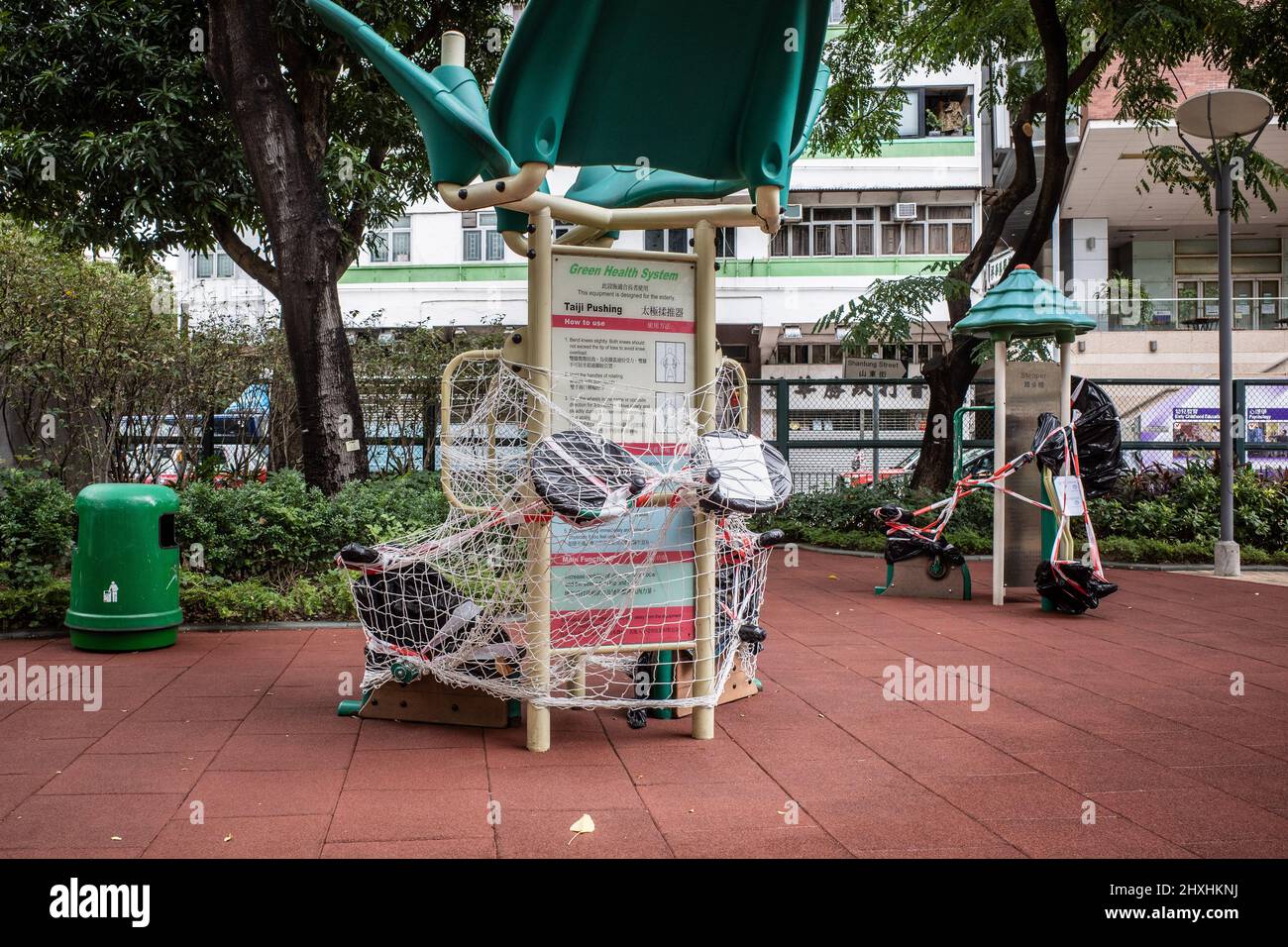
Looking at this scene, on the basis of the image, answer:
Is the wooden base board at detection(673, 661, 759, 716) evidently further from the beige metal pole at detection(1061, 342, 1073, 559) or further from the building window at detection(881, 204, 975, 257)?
the building window at detection(881, 204, 975, 257)

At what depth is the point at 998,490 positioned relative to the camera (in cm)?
920

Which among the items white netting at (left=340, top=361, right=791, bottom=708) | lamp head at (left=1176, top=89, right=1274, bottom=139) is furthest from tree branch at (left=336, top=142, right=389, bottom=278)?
lamp head at (left=1176, top=89, right=1274, bottom=139)

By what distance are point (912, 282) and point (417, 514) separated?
304 inches

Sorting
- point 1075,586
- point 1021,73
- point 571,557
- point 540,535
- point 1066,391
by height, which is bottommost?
point 1075,586

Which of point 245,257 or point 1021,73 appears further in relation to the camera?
point 1021,73

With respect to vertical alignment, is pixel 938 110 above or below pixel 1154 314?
above

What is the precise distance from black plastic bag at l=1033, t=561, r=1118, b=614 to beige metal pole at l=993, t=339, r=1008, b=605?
656 mm

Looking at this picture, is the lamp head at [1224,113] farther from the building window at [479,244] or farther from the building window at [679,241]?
the building window at [479,244]

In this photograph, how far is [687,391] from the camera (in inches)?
197

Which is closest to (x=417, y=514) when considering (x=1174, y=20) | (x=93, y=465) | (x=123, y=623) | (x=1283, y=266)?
(x=123, y=623)

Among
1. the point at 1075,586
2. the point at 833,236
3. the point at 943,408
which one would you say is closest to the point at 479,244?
the point at 833,236

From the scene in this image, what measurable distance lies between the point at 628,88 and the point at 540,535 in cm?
188

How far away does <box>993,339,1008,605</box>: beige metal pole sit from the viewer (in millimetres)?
9203

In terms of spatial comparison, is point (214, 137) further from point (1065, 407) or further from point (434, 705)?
point (1065, 407)
